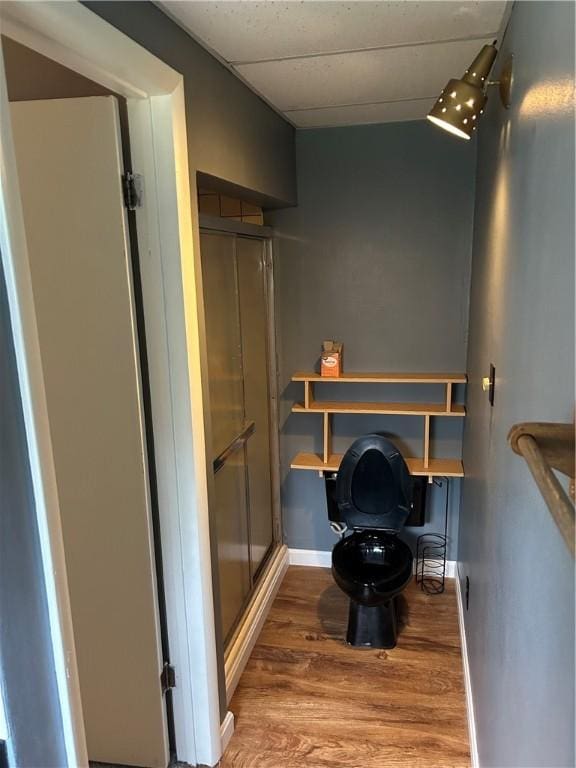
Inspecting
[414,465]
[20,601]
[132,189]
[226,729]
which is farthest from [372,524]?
[20,601]

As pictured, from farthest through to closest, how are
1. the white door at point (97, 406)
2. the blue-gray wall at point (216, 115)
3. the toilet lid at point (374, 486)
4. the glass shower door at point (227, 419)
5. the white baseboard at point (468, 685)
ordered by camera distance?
the toilet lid at point (374, 486), the glass shower door at point (227, 419), the white baseboard at point (468, 685), the white door at point (97, 406), the blue-gray wall at point (216, 115)

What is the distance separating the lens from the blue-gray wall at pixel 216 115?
1340mm

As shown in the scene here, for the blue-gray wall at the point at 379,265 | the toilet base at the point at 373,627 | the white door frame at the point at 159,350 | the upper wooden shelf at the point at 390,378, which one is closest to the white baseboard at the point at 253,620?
the white door frame at the point at 159,350

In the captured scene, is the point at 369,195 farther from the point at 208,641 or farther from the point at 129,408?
the point at 208,641

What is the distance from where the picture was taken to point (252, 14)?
1437 millimetres

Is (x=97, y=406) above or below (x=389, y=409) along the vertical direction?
above

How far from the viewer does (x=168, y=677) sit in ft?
6.07

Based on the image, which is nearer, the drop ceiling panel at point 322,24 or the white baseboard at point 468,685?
the drop ceiling panel at point 322,24

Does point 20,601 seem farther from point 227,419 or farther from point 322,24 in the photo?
point 322,24

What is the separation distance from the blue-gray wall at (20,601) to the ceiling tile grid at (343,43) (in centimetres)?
105

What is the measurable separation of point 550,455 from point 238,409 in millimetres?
1744

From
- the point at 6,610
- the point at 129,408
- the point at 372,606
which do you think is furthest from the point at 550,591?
the point at 372,606

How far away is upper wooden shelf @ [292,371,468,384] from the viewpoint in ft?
8.73

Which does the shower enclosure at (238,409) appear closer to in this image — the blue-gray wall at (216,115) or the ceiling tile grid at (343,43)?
the blue-gray wall at (216,115)
